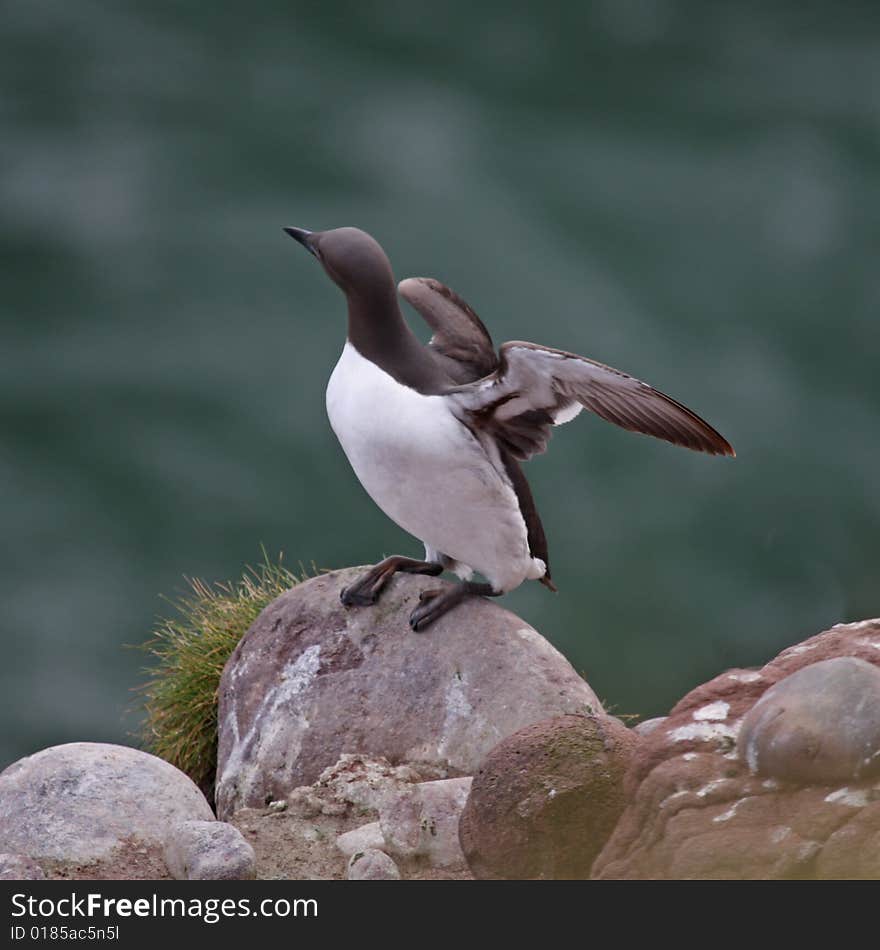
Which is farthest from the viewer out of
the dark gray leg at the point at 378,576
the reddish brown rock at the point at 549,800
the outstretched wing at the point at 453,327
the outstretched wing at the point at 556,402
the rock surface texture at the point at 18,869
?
the outstretched wing at the point at 453,327

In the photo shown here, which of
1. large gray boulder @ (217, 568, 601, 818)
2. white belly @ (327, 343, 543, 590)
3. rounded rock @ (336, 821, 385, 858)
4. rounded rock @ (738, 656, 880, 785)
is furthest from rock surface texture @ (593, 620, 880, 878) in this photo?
white belly @ (327, 343, 543, 590)

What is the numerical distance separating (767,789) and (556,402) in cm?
263

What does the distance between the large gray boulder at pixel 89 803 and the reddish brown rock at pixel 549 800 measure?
1467 millimetres

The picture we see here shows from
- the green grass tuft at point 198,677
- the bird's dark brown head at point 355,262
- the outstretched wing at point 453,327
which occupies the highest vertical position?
the bird's dark brown head at point 355,262

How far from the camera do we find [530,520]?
8.12 metres

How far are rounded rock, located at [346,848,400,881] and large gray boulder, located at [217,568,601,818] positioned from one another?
137cm

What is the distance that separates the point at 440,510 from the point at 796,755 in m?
2.72

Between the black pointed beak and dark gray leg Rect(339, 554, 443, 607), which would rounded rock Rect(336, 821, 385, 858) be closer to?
dark gray leg Rect(339, 554, 443, 607)

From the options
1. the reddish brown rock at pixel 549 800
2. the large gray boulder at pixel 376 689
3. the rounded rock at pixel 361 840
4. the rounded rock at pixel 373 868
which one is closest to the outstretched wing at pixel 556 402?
the large gray boulder at pixel 376 689

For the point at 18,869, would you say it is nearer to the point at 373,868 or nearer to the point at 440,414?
the point at 373,868

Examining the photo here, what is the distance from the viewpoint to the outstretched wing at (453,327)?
27.9ft

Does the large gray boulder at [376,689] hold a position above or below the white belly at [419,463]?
below

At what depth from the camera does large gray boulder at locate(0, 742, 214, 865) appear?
→ 6566 millimetres

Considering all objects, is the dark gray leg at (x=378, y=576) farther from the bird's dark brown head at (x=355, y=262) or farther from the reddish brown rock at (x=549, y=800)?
the reddish brown rock at (x=549, y=800)
